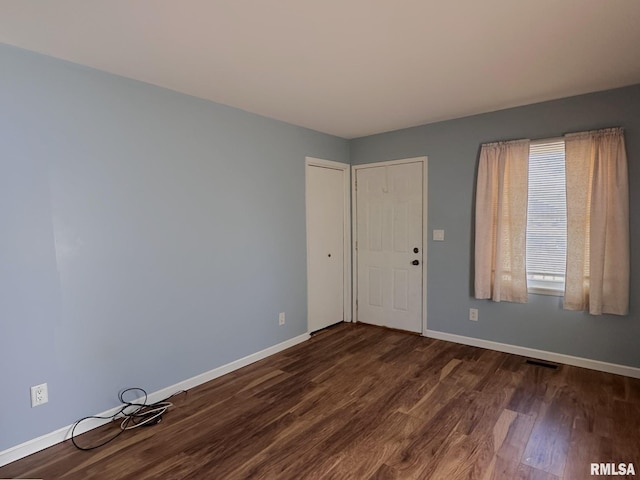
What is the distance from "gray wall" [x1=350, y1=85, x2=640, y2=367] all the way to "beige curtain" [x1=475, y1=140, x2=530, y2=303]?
134 mm

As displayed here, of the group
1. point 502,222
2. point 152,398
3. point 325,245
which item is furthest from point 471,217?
point 152,398

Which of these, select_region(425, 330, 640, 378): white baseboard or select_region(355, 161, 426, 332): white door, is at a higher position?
select_region(355, 161, 426, 332): white door

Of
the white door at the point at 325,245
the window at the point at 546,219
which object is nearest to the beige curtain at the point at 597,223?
the window at the point at 546,219

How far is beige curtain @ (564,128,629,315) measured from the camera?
2818 mm

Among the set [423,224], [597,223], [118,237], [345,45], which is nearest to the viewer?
[345,45]

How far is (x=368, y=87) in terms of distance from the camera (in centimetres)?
275

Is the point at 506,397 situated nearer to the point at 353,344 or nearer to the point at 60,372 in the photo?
the point at 353,344

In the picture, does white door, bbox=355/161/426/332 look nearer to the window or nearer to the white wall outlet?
the window

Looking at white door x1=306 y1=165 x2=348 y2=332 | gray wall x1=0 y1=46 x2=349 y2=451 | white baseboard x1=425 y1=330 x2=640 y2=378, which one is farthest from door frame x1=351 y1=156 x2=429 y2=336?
gray wall x1=0 y1=46 x2=349 y2=451

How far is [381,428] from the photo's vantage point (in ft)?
7.49

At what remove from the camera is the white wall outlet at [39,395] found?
2092mm

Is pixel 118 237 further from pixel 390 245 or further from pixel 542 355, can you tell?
pixel 542 355

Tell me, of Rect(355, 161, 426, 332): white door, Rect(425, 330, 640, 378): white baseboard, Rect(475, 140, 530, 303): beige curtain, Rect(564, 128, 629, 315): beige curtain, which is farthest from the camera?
Rect(355, 161, 426, 332): white door

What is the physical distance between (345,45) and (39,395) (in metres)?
2.78
